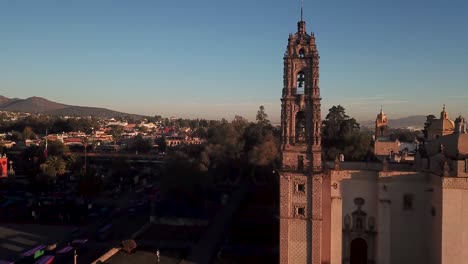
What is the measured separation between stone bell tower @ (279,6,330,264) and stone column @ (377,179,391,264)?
2620 mm

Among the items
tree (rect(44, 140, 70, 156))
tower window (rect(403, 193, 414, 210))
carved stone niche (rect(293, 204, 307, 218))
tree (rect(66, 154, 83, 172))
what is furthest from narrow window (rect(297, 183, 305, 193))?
tree (rect(44, 140, 70, 156))

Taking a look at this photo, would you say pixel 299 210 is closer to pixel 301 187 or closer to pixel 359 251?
Answer: pixel 301 187

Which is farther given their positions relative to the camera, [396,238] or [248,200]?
[248,200]

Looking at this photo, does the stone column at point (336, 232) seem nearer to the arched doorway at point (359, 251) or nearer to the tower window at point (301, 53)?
the arched doorway at point (359, 251)

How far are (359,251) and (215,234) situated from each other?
1051 centimetres

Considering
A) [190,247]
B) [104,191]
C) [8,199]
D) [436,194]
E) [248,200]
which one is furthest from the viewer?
[104,191]

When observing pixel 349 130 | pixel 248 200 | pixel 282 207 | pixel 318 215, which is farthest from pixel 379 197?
pixel 349 130

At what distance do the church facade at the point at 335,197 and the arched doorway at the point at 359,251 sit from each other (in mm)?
80

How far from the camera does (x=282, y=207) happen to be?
21219 mm

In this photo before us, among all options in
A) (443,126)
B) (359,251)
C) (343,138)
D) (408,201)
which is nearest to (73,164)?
(343,138)

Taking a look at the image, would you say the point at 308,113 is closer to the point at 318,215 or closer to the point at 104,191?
the point at 318,215

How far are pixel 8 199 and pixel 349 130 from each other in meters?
36.7

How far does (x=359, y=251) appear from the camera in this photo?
22141 millimetres

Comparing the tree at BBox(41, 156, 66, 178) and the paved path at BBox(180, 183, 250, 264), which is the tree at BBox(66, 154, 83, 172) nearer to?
the tree at BBox(41, 156, 66, 178)
